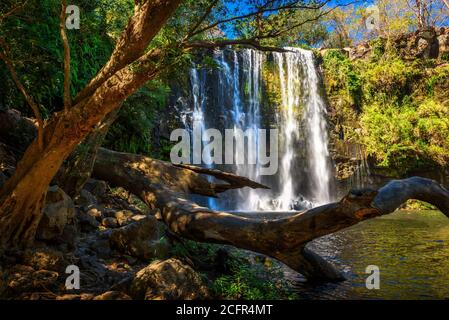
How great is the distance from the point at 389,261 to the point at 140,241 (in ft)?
14.0

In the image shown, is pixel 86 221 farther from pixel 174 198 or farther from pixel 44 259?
pixel 44 259

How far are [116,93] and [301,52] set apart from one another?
2195 cm

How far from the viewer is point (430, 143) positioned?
21812mm

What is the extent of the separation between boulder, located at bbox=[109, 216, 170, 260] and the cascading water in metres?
13.3

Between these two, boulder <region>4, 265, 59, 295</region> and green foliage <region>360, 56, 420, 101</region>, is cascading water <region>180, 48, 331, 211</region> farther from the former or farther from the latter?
boulder <region>4, 265, 59, 295</region>

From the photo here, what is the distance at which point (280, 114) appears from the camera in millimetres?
22531

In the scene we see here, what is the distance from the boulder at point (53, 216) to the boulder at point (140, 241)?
0.74m

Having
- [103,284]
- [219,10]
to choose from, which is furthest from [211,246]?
[219,10]

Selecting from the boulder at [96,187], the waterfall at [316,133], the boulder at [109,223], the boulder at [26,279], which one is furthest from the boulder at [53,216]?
the waterfall at [316,133]

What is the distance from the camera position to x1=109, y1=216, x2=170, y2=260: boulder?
5531mm

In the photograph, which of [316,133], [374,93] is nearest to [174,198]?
[316,133]

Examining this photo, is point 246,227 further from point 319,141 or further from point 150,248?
point 319,141
